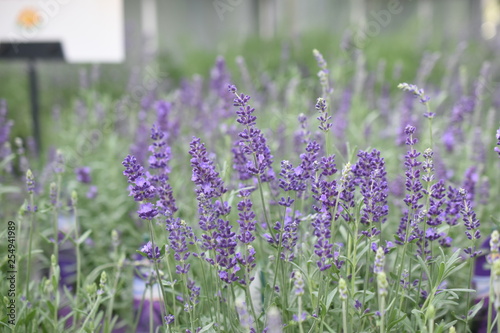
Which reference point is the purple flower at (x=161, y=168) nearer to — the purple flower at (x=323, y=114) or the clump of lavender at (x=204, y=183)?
the clump of lavender at (x=204, y=183)

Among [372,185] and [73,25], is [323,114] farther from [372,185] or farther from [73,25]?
[73,25]

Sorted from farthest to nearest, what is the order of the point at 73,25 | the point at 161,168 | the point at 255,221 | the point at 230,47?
the point at 230,47 → the point at 73,25 → the point at 255,221 → the point at 161,168

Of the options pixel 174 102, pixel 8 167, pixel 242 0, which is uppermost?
pixel 242 0

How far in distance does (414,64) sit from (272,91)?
3.77 meters

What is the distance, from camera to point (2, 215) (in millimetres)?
3518

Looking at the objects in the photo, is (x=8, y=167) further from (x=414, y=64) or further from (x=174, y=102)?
(x=414, y=64)

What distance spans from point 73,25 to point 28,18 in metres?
0.45

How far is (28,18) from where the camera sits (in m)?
6.05

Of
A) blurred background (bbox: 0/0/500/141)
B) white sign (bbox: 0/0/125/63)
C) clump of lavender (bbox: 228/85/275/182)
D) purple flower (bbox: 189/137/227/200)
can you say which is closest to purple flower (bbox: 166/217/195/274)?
purple flower (bbox: 189/137/227/200)

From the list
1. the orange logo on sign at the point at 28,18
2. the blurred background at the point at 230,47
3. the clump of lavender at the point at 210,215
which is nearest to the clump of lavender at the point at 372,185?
the clump of lavender at the point at 210,215

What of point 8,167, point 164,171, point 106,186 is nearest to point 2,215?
point 8,167

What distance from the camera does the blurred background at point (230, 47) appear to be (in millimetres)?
7020

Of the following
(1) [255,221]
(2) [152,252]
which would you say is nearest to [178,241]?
(2) [152,252]

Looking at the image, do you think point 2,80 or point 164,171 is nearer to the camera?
point 164,171
